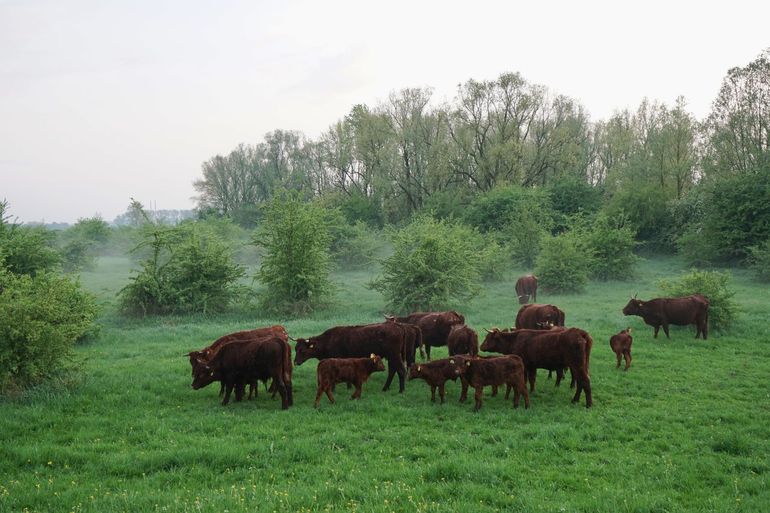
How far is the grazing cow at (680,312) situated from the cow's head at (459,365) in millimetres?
8450

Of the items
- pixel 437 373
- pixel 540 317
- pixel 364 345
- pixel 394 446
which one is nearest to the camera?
pixel 394 446

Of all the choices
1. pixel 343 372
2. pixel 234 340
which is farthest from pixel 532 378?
pixel 234 340

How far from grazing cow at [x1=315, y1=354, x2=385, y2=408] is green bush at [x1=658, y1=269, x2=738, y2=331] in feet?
36.8

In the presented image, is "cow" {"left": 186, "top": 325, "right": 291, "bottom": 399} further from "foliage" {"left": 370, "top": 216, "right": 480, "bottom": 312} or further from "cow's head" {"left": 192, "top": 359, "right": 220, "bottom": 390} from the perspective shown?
"foliage" {"left": 370, "top": 216, "right": 480, "bottom": 312}

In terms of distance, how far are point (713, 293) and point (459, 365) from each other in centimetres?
1071

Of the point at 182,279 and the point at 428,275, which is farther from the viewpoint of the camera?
the point at 182,279

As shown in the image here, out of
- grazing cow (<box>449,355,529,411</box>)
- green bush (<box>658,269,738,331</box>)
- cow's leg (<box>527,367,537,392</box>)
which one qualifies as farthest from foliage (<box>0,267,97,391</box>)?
green bush (<box>658,269,738,331</box>)

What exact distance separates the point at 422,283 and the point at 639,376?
10.7 m

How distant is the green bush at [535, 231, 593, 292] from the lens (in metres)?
25.7

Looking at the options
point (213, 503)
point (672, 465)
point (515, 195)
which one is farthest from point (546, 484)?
point (515, 195)

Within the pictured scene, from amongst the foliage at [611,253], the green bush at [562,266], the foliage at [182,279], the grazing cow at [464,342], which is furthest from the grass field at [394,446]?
the foliage at [611,253]

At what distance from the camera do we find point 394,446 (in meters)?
8.07

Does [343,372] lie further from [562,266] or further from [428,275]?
[562,266]

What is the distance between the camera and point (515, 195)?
42.6m
